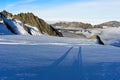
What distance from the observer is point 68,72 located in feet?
41.6

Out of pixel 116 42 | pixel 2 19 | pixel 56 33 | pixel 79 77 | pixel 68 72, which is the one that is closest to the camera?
pixel 79 77

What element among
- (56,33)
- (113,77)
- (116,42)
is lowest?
(56,33)

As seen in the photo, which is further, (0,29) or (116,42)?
(0,29)

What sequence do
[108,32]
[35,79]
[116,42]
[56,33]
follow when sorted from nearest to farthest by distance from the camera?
[35,79] → [116,42] → [108,32] → [56,33]

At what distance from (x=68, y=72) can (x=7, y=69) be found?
97.0 inches

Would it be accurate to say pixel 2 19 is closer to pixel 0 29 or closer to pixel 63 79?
pixel 0 29

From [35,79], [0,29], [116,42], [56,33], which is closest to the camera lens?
[35,79]

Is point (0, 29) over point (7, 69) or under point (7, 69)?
under

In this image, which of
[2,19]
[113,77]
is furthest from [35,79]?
[2,19]

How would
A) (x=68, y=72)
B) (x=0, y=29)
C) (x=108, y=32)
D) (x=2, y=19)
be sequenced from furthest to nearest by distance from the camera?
1. (x=2, y=19)
2. (x=0, y=29)
3. (x=108, y=32)
4. (x=68, y=72)

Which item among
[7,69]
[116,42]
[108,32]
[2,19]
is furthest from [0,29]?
[7,69]

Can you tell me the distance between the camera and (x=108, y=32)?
5750 centimetres

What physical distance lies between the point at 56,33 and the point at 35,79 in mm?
119701

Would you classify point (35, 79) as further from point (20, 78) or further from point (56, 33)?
point (56, 33)
